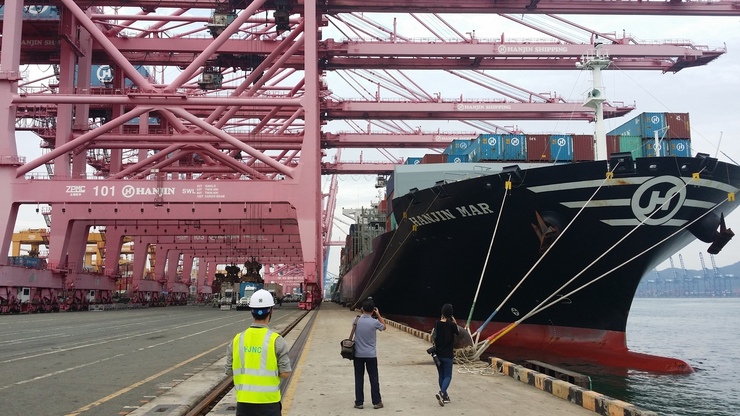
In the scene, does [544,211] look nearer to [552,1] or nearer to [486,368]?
[486,368]

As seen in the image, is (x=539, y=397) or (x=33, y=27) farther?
(x=33, y=27)

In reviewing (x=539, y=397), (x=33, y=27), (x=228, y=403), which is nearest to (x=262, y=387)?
(x=228, y=403)

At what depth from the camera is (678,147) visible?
19609 millimetres

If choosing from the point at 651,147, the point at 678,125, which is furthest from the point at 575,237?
the point at 678,125

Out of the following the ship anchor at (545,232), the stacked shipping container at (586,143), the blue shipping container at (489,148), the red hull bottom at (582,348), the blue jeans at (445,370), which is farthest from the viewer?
the blue shipping container at (489,148)

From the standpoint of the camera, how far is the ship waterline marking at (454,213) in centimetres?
1709

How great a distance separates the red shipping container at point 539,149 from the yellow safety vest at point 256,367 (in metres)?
19.0

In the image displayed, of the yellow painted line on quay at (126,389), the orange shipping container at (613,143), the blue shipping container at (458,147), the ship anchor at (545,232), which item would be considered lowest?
the yellow painted line on quay at (126,389)

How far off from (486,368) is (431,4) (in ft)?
65.4

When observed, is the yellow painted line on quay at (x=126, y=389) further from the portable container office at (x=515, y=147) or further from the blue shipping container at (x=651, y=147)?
the blue shipping container at (x=651, y=147)

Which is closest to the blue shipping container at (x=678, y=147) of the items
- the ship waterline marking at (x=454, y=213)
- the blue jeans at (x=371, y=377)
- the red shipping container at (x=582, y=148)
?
A: the red shipping container at (x=582, y=148)

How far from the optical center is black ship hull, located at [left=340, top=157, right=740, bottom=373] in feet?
50.2

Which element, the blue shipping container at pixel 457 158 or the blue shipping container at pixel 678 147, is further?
the blue shipping container at pixel 457 158

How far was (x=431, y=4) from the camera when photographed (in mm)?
27281
